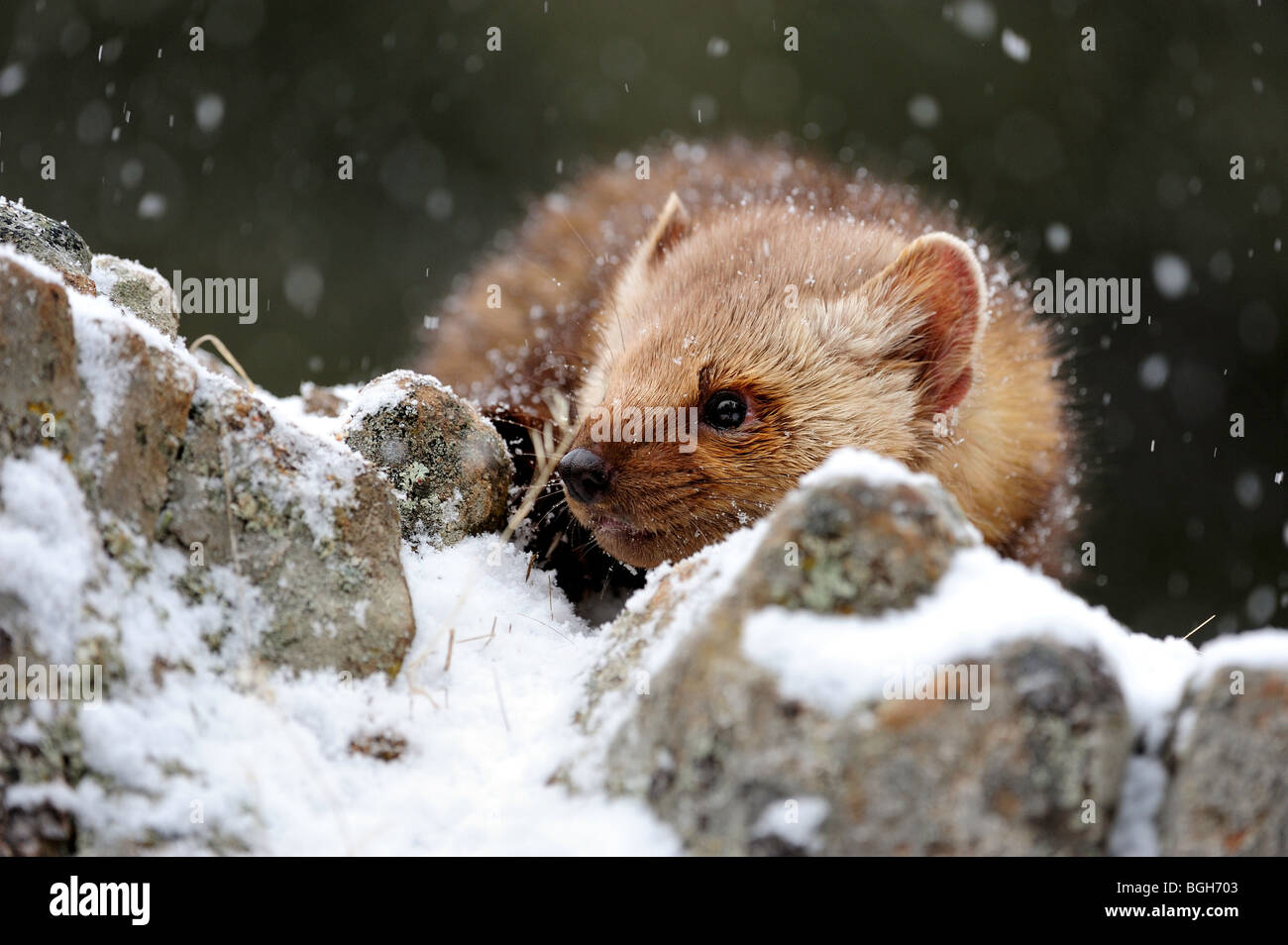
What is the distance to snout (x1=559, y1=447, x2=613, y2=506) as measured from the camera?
2402 mm

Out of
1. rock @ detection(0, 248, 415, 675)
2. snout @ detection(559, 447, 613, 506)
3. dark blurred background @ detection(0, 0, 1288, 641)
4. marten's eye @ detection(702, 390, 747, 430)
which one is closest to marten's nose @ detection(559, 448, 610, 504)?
snout @ detection(559, 447, 613, 506)

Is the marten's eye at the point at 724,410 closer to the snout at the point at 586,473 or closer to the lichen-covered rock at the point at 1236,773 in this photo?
the snout at the point at 586,473

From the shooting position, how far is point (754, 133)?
6.51 meters

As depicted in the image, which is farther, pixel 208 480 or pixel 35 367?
pixel 208 480

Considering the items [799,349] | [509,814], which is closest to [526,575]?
[799,349]

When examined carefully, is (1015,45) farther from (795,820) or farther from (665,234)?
(795,820)

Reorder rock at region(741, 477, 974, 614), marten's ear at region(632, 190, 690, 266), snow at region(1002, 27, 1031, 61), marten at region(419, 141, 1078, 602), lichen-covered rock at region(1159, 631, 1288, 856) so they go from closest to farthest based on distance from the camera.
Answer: lichen-covered rock at region(1159, 631, 1288, 856)
rock at region(741, 477, 974, 614)
marten at region(419, 141, 1078, 602)
marten's ear at region(632, 190, 690, 266)
snow at region(1002, 27, 1031, 61)

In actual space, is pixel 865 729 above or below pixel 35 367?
below

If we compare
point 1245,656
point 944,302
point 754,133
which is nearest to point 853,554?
point 1245,656

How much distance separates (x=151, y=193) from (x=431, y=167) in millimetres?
2084

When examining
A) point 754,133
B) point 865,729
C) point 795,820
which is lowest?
point 795,820

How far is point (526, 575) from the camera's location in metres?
2.48

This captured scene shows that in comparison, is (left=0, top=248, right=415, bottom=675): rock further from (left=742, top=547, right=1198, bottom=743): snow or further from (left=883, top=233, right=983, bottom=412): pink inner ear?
(left=883, top=233, right=983, bottom=412): pink inner ear
